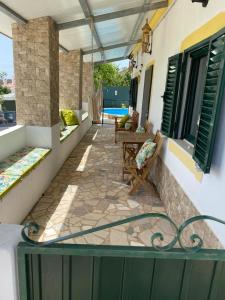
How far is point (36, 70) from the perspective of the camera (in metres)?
4.04

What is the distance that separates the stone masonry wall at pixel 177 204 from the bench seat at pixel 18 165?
1.97 meters

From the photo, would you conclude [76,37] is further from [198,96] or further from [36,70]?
[198,96]

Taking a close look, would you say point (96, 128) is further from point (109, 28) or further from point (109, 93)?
point (109, 93)

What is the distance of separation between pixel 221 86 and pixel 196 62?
1.40 metres

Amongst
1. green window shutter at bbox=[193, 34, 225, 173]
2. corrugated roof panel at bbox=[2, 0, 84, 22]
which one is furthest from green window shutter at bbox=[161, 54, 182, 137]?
corrugated roof panel at bbox=[2, 0, 84, 22]

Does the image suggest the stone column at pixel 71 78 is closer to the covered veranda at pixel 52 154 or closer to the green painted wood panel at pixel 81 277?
the covered veranda at pixel 52 154

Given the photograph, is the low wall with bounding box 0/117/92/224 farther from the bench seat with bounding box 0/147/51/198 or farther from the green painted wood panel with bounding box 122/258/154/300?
the green painted wood panel with bounding box 122/258/154/300

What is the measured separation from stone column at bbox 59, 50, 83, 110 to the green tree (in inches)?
283

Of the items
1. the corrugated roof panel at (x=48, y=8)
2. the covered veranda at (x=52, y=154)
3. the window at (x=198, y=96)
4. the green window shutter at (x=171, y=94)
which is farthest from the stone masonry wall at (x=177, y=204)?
the corrugated roof panel at (x=48, y=8)

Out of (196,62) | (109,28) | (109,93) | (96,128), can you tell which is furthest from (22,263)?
(109,93)

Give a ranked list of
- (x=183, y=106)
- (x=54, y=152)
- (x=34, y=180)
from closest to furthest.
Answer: (x=183, y=106)
(x=34, y=180)
(x=54, y=152)

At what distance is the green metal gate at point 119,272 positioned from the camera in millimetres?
919

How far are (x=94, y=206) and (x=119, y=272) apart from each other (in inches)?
103

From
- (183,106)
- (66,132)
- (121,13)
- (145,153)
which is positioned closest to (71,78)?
(66,132)
